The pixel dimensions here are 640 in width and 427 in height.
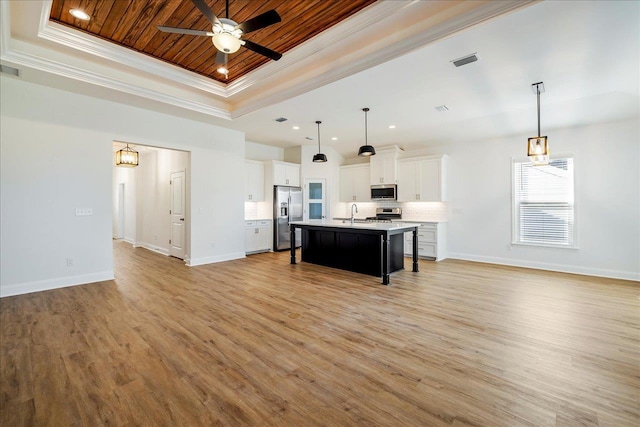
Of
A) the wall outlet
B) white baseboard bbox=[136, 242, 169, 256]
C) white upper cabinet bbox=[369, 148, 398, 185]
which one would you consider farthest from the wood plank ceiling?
white baseboard bbox=[136, 242, 169, 256]

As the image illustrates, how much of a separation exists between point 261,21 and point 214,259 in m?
5.02

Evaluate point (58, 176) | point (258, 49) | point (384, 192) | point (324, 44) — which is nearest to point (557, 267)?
point (384, 192)

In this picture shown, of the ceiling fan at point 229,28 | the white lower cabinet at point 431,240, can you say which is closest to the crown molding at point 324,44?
the ceiling fan at point 229,28

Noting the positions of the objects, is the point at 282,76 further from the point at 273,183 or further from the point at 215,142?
the point at 273,183

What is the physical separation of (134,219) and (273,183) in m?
5.02

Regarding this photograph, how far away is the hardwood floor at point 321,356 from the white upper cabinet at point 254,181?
11.8ft

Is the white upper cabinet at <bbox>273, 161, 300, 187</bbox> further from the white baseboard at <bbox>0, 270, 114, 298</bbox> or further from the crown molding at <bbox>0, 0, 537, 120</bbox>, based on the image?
the white baseboard at <bbox>0, 270, 114, 298</bbox>

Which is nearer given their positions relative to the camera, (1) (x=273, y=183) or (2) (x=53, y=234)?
(2) (x=53, y=234)

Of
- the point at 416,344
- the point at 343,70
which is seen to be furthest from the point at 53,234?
the point at 416,344

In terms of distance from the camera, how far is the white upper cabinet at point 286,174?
302 inches

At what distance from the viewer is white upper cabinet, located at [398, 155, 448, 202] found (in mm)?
6835

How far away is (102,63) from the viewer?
4.22 metres

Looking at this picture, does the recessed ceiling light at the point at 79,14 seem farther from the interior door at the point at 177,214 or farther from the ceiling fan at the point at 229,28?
the interior door at the point at 177,214

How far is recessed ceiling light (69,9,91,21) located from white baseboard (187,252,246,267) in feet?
13.8
